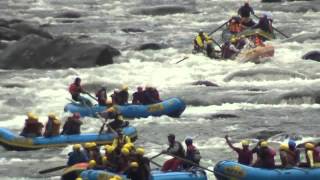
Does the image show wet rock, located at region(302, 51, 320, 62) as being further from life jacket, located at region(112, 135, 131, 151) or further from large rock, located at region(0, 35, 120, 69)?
life jacket, located at region(112, 135, 131, 151)

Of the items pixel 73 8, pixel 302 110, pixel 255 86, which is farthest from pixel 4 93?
pixel 73 8

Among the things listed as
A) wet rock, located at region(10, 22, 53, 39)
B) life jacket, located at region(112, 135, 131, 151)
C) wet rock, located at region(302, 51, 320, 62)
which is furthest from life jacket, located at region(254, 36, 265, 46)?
life jacket, located at region(112, 135, 131, 151)

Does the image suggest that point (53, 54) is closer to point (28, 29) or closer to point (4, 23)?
point (28, 29)

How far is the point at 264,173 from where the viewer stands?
1580 centimetres

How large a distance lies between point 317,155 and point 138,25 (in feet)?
91.2

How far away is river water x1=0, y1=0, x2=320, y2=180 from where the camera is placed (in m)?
20.8

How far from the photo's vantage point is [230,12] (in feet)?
151

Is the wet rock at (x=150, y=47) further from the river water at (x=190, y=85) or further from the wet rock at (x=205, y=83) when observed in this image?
the wet rock at (x=205, y=83)

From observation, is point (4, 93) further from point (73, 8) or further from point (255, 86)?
point (73, 8)

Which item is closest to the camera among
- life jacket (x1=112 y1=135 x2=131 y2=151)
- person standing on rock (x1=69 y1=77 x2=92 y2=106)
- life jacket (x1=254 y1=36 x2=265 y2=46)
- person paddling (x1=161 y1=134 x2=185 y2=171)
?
person paddling (x1=161 y1=134 x2=185 y2=171)

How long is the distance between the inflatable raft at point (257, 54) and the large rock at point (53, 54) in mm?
5152

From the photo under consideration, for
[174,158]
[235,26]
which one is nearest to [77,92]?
[174,158]

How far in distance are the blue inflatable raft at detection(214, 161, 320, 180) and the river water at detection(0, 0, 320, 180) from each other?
7.92 ft

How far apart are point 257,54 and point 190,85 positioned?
13.8ft
